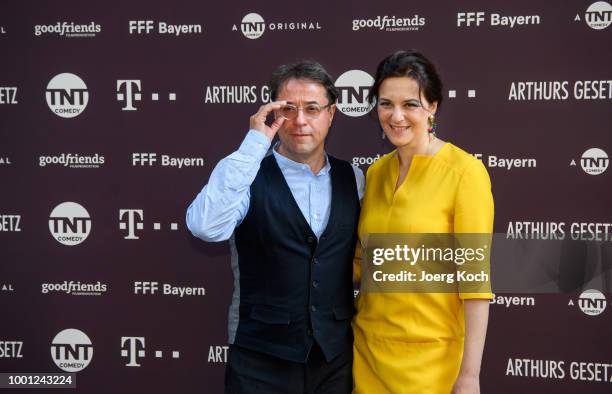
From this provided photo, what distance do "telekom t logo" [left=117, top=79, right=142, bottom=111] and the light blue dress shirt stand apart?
4.12 ft

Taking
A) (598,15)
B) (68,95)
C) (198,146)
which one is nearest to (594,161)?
(598,15)

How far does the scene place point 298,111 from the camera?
172cm

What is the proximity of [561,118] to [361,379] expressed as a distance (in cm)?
151

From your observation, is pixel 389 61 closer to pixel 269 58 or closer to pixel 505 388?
pixel 269 58

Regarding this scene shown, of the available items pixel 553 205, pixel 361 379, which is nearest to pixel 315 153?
pixel 361 379

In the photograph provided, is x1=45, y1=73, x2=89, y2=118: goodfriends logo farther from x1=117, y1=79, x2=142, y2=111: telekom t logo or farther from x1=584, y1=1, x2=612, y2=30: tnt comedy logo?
x1=584, y1=1, x2=612, y2=30: tnt comedy logo

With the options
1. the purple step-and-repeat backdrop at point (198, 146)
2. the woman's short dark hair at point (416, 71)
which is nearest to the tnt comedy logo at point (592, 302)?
the purple step-and-repeat backdrop at point (198, 146)

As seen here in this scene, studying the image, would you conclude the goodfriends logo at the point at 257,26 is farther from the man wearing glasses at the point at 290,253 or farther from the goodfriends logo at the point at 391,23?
the man wearing glasses at the point at 290,253

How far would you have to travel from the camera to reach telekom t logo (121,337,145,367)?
279 cm

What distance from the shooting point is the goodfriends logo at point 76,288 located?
279cm

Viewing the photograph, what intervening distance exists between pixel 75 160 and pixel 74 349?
971 millimetres

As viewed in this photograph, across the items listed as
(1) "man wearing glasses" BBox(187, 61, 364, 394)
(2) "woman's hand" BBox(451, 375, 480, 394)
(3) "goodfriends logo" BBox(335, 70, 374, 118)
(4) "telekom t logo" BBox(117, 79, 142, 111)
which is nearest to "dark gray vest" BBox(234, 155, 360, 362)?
(1) "man wearing glasses" BBox(187, 61, 364, 394)

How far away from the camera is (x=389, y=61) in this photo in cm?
164

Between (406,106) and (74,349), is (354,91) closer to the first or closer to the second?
(406,106)
